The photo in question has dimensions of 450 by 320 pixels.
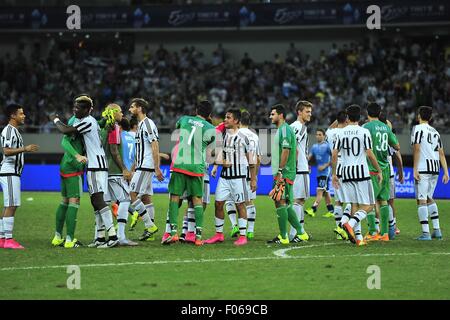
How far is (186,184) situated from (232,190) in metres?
0.89

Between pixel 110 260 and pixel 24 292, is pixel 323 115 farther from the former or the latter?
pixel 24 292

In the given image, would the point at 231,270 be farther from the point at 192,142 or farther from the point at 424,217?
the point at 424,217

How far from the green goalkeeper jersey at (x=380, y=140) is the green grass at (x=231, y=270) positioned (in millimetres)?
1558

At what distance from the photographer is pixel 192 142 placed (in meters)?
15.0

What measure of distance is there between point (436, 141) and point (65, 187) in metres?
7.22

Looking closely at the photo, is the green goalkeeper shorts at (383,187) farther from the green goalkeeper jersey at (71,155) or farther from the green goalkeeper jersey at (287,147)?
the green goalkeeper jersey at (71,155)

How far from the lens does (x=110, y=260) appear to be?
42.1ft

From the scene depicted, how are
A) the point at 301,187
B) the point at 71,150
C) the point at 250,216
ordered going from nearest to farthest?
the point at 71,150 → the point at 301,187 → the point at 250,216

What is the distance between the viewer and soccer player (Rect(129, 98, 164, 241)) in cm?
1541

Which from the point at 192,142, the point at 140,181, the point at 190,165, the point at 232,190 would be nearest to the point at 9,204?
the point at 140,181

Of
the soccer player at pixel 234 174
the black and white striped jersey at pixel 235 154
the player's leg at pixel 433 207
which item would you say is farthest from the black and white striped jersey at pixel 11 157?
the player's leg at pixel 433 207

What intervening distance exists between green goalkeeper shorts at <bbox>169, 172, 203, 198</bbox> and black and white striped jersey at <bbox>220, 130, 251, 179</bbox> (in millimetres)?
649

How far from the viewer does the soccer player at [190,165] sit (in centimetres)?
1489

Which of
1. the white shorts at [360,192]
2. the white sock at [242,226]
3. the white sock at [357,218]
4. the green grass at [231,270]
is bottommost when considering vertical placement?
the green grass at [231,270]
